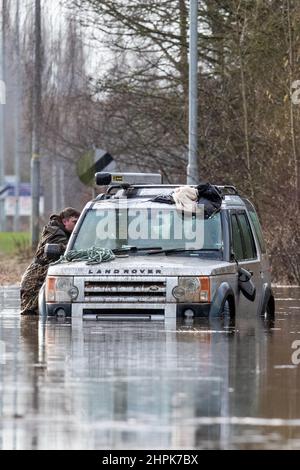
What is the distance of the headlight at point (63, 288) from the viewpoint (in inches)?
678

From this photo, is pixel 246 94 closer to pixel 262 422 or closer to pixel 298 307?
pixel 298 307

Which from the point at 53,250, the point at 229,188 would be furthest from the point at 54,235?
the point at 229,188

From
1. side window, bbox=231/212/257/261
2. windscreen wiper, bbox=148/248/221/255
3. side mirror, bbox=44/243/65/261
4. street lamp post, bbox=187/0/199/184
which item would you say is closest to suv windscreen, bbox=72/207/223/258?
windscreen wiper, bbox=148/248/221/255

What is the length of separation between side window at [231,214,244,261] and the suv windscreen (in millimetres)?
267

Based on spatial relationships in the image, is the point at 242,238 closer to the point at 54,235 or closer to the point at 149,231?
the point at 149,231

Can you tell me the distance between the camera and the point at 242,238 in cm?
1881

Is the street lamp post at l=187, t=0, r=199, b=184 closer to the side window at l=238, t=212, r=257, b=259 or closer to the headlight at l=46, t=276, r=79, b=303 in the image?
the side window at l=238, t=212, r=257, b=259

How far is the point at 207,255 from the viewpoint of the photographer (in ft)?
58.3

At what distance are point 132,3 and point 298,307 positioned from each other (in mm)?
14707

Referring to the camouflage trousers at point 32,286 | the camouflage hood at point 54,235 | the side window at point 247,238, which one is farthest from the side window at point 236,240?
the camouflage trousers at point 32,286

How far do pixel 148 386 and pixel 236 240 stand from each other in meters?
6.75

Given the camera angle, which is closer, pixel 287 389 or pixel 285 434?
pixel 285 434

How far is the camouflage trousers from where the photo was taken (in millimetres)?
19781
